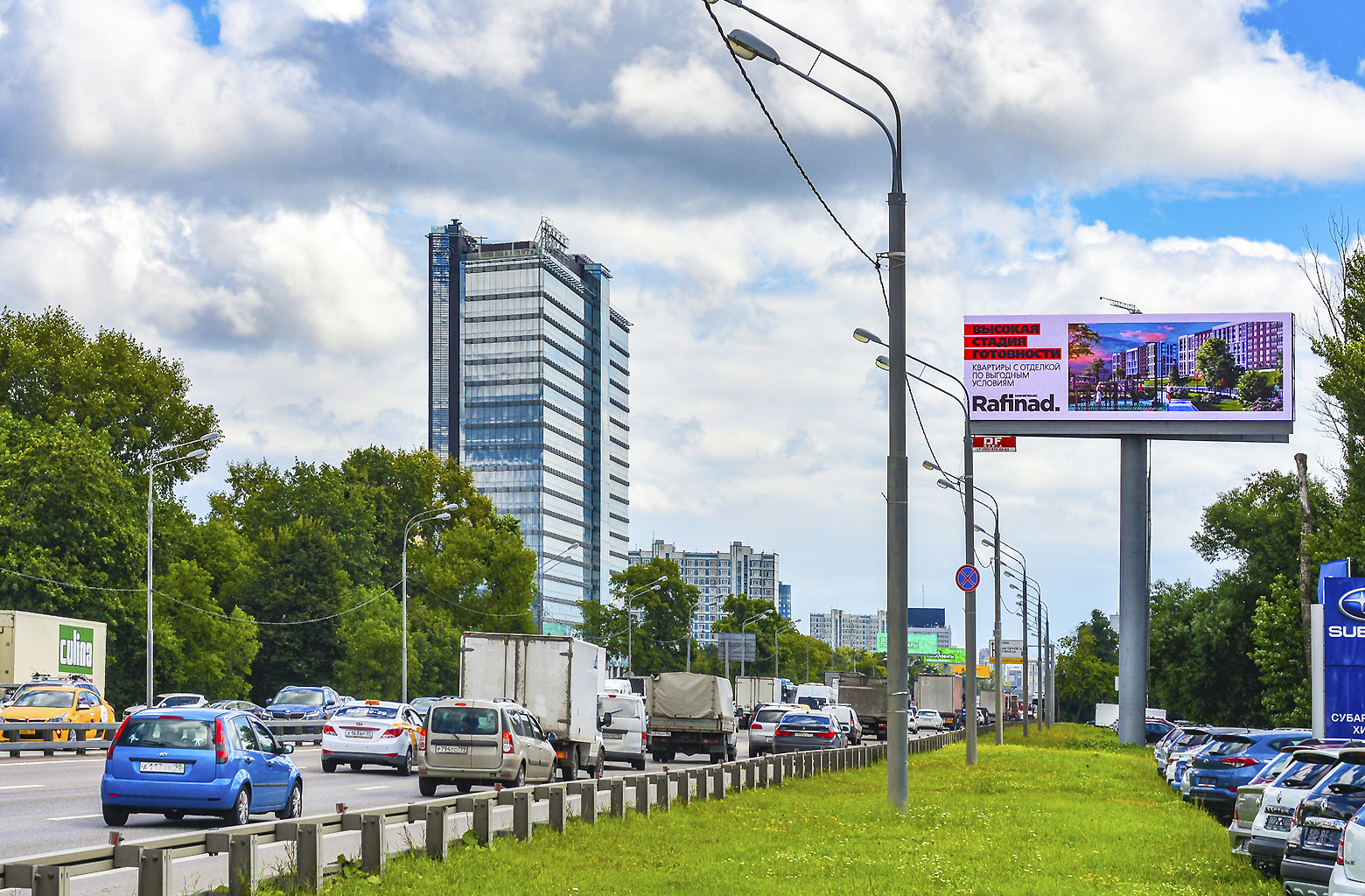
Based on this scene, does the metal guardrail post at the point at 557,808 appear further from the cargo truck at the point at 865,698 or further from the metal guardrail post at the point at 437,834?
the cargo truck at the point at 865,698

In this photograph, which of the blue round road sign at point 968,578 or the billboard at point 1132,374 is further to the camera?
the billboard at point 1132,374

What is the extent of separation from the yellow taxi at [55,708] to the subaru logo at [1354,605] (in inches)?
1145

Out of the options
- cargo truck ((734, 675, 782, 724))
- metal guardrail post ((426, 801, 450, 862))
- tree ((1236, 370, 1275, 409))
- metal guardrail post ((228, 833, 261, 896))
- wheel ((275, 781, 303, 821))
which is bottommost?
cargo truck ((734, 675, 782, 724))

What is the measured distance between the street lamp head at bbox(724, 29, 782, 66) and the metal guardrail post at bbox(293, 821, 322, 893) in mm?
10253

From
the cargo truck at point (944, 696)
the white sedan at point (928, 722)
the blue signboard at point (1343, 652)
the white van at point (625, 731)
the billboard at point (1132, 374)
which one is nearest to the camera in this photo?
the blue signboard at point (1343, 652)

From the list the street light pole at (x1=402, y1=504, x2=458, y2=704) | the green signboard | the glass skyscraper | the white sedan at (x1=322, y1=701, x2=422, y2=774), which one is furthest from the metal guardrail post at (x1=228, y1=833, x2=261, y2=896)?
the glass skyscraper

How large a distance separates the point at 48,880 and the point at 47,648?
4050 cm

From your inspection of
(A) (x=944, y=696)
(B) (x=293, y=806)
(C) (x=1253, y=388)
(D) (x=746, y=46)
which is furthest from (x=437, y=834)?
(A) (x=944, y=696)

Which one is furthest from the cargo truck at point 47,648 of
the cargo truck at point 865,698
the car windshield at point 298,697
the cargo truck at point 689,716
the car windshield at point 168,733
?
the cargo truck at point 865,698

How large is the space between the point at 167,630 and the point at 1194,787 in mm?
48371

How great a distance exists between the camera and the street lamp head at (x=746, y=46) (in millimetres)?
18594

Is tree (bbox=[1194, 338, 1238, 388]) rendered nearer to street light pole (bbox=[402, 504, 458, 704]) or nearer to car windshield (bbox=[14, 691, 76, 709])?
street light pole (bbox=[402, 504, 458, 704])

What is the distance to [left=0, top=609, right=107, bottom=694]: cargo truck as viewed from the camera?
44.8 metres

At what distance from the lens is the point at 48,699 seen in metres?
38.5
